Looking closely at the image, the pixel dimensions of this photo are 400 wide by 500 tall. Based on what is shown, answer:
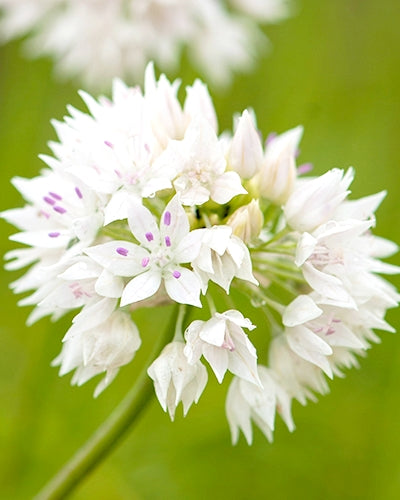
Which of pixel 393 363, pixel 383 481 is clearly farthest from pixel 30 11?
pixel 383 481

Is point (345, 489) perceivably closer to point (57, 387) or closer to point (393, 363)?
point (393, 363)

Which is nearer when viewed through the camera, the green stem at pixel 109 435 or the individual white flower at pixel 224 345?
the individual white flower at pixel 224 345

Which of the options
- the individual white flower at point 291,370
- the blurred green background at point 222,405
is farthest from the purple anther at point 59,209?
the blurred green background at point 222,405

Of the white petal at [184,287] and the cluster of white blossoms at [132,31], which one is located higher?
the cluster of white blossoms at [132,31]

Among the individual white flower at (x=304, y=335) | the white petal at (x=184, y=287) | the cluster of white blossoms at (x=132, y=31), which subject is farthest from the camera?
the cluster of white blossoms at (x=132, y=31)

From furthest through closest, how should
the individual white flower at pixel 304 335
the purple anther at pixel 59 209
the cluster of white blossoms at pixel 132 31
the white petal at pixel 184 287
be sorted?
the cluster of white blossoms at pixel 132 31 < the purple anther at pixel 59 209 < the individual white flower at pixel 304 335 < the white petal at pixel 184 287

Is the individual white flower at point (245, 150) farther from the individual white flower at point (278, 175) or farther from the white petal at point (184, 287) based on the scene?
the white petal at point (184, 287)

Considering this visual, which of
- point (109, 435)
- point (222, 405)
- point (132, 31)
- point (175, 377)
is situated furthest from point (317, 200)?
point (222, 405)
